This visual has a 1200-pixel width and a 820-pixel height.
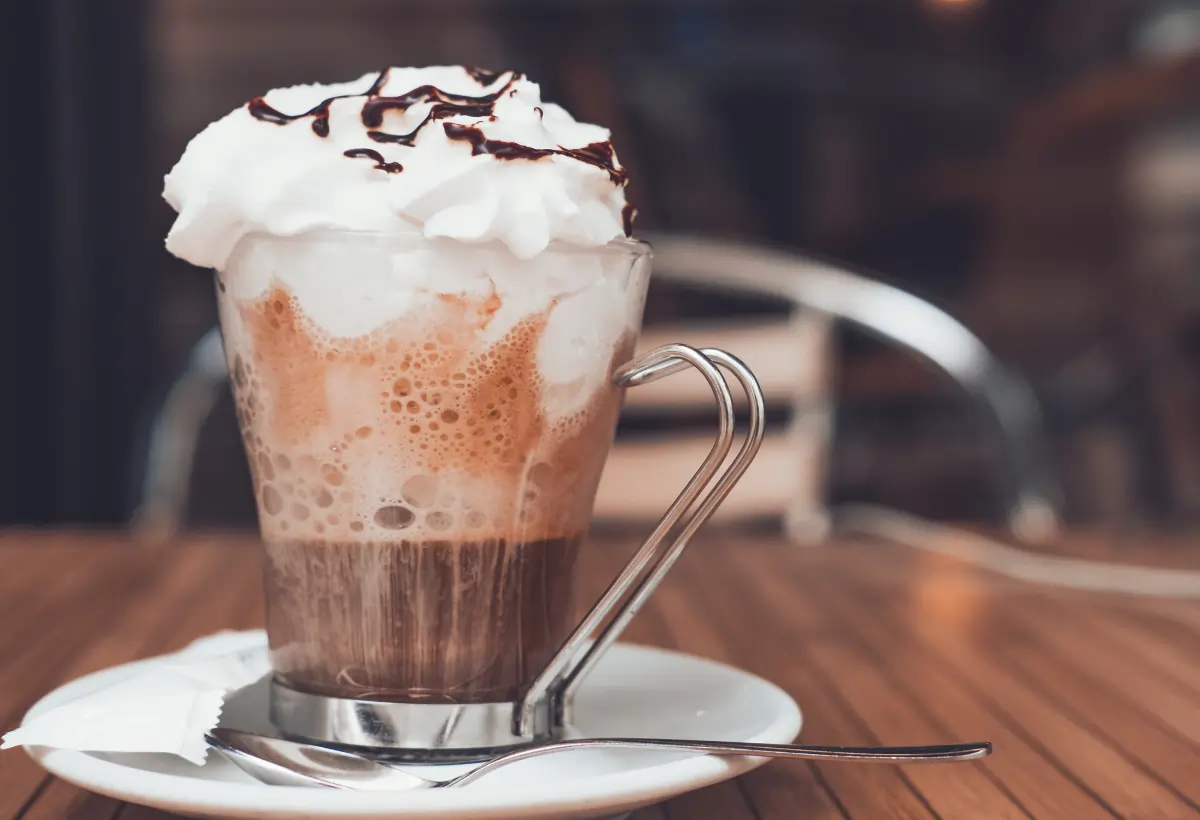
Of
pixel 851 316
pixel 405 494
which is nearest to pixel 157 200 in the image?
pixel 851 316

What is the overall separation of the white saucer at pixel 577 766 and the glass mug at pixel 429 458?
0.11 feet

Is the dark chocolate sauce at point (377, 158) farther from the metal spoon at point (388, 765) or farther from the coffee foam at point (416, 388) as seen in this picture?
the metal spoon at point (388, 765)

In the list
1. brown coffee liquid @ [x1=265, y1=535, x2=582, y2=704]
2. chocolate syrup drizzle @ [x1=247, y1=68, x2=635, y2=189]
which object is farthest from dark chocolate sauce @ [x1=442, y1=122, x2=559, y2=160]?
brown coffee liquid @ [x1=265, y1=535, x2=582, y2=704]

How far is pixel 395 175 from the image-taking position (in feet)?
1.31

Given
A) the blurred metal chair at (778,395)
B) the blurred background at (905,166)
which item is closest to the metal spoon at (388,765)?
the blurred metal chair at (778,395)

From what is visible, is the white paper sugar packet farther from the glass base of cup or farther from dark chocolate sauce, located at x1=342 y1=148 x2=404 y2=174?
dark chocolate sauce, located at x1=342 y1=148 x2=404 y2=174

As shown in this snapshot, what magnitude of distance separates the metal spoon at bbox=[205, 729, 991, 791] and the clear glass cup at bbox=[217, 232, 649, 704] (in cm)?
4

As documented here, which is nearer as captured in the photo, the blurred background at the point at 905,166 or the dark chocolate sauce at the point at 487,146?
the dark chocolate sauce at the point at 487,146

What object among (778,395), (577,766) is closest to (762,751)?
(577,766)

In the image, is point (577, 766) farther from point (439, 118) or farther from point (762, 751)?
point (439, 118)

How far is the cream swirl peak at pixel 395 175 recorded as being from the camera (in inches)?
15.5

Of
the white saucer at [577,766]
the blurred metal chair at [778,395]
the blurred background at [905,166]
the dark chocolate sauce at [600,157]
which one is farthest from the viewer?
the blurred background at [905,166]

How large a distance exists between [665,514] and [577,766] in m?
0.08

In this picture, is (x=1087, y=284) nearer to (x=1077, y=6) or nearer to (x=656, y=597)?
(x=1077, y=6)
